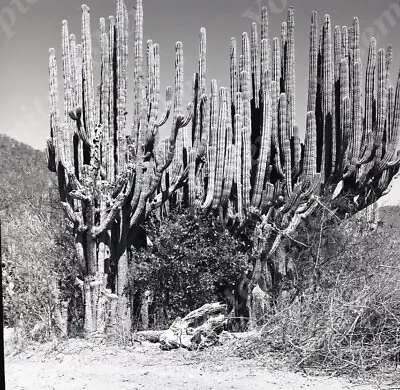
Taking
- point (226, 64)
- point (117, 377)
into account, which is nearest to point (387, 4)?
point (226, 64)

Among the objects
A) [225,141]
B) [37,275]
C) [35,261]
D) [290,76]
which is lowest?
[37,275]

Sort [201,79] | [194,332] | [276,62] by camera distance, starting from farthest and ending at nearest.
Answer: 1. [276,62]
2. [201,79]
3. [194,332]

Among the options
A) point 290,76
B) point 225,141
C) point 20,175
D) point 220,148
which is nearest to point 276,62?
point 290,76

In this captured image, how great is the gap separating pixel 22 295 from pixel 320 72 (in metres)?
4.63

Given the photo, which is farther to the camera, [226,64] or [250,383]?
[226,64]

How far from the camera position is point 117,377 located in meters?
4.38

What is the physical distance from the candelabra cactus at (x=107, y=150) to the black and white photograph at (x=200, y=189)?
2 cm

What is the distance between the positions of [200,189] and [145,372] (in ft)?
8.16

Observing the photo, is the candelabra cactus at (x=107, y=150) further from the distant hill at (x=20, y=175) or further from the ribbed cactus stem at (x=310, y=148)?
the distant hill at (x=20, y=175)

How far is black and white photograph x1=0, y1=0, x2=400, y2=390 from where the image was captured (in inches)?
191

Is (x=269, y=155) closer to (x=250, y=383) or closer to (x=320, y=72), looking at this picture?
(x=320, y=72)

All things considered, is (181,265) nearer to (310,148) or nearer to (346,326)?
(310,148)

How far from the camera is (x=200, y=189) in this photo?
6395 millimetres

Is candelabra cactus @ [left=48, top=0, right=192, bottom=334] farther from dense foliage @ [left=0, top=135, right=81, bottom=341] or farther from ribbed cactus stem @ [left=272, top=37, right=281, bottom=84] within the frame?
ribbed cactus stem @ [left=272, top=37, right=281, bottom=84]
